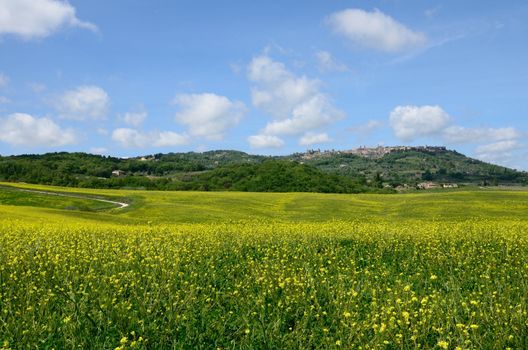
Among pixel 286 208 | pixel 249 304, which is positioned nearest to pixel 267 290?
pixel 249 304

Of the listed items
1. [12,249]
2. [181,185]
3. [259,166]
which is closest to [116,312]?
[12,249]

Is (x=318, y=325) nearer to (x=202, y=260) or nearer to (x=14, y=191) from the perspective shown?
(x=202, y=260)

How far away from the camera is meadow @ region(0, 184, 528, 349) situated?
880 cm

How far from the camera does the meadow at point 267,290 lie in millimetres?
8797

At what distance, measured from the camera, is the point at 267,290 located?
1220 centimetres

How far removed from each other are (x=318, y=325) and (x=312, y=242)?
10749mm

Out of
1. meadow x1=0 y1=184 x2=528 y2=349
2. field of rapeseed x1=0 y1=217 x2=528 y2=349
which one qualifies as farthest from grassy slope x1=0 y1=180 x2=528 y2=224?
field of rapeseed x1=0 y1=217 x2=528 y2=349

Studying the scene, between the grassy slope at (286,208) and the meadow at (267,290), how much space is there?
27.8 m

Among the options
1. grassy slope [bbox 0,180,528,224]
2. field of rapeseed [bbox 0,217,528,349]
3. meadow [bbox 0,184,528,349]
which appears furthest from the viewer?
grassy slope [bbox 0,180,528,224]

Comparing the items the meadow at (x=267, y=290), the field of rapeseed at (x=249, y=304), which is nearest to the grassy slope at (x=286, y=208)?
the meadow at (x=267, y=290)

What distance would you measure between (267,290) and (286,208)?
52.7 m

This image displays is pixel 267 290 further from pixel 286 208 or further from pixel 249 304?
pixel 286 208

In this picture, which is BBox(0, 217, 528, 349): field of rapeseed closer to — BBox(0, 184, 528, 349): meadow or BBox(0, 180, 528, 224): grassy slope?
BBox(0, 184, 528, 349): meadow

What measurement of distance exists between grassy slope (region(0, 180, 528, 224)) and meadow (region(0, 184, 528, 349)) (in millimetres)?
27831
